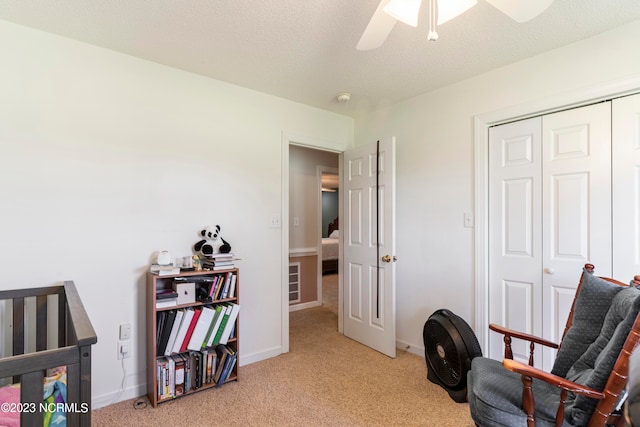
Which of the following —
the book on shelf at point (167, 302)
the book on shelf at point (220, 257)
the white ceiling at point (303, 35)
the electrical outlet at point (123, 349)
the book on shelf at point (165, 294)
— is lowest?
the electrical outlet at point (123, 349)

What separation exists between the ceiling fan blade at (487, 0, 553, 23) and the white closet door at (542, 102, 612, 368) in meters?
1.12

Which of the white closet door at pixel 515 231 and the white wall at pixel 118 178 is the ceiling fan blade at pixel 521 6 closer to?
the white closet door at pixel 515 231

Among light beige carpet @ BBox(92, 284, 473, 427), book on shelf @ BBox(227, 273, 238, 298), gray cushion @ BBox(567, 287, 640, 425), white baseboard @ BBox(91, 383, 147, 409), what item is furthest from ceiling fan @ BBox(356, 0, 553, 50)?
white baseboard @ BBox(91, 383, 147, 409)

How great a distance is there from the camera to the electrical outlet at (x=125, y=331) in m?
2.08

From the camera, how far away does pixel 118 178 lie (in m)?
2.08

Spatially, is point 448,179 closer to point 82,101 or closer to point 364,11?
point 364,11

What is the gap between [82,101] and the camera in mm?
1976

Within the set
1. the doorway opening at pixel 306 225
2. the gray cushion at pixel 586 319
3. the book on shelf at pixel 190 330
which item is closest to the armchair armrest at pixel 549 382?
the gray cushion at pixel 586 319

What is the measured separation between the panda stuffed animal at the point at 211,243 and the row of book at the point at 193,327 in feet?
1.33

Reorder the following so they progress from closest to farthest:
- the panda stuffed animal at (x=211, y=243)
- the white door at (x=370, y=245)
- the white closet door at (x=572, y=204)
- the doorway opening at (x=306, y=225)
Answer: the white closet door at (x=572, y=204) < the panda stuffed animal at (x=211, y=243) < the white door at (x=370, y=245) < the doorway opening at (x=306, y=225)

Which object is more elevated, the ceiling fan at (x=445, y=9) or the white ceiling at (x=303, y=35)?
the white ceiling at (x=303, y=35)

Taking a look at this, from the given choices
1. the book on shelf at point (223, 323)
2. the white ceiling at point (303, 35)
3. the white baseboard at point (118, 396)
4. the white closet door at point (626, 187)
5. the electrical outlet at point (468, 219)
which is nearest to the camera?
the white ceiling at point (303, 35)

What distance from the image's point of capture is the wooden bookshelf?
202 centimetres

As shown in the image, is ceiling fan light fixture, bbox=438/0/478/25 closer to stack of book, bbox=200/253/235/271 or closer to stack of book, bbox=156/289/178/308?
stack of book, bbox=200/253/235/271
